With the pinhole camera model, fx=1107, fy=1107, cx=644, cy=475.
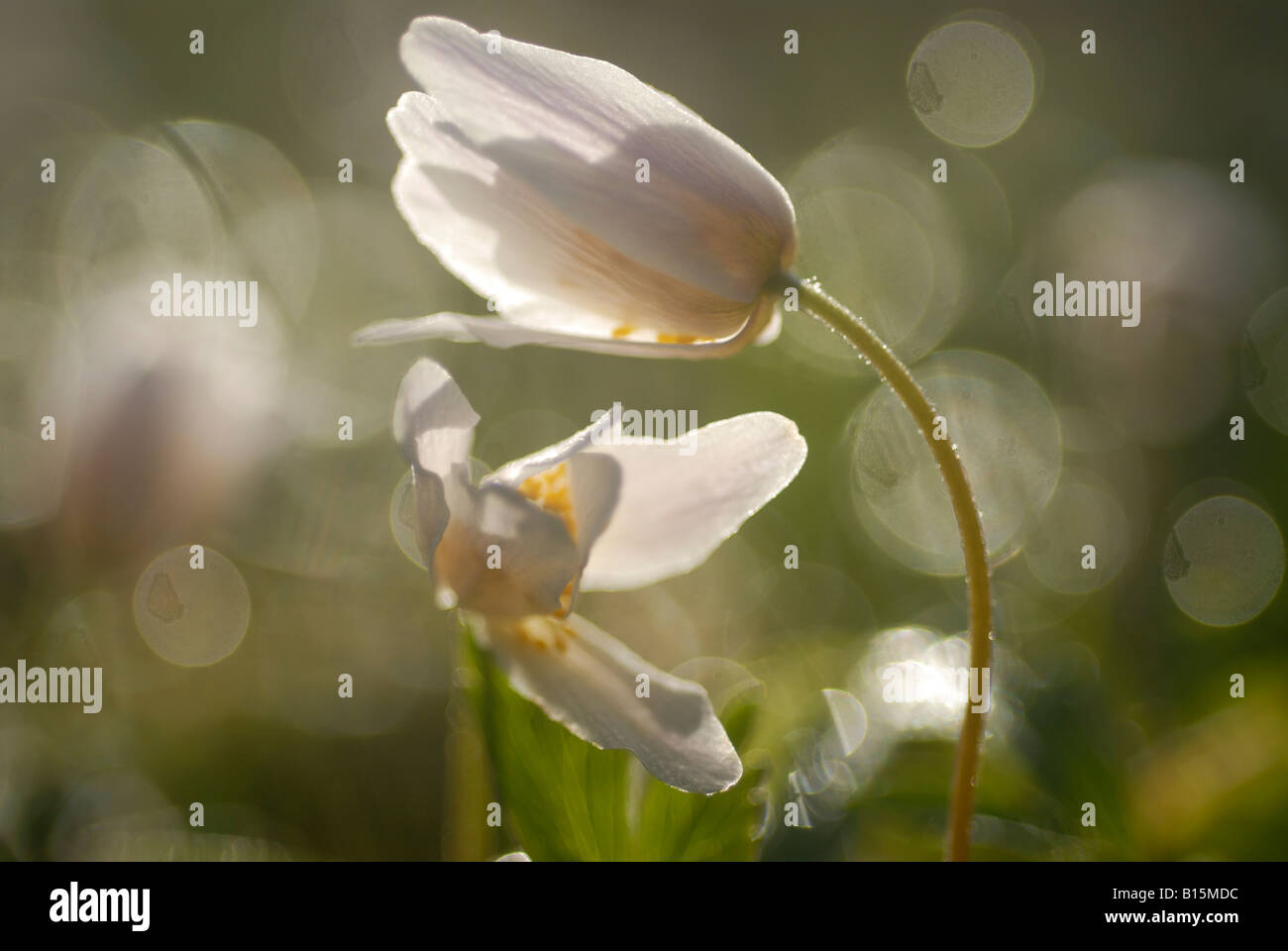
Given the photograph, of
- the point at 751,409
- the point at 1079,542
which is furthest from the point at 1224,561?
the point at 751,409

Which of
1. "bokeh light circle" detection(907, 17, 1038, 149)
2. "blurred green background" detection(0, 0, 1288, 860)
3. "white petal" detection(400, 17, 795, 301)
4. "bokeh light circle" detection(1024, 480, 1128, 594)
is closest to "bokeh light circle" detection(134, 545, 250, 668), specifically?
"blurred green background" detection(0, 0, 1288, 860)

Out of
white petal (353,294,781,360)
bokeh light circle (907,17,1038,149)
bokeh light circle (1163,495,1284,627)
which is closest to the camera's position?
white petal (353,294,781,360)

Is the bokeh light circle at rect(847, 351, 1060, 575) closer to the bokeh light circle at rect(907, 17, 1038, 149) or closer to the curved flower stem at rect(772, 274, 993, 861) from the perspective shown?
the curved flower stem at rect(772, 274, 993, 861)

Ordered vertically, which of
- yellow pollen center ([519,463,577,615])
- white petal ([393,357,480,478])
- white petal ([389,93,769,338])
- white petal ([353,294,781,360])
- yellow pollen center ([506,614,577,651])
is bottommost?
yellow pollen center ([506,614,577,651])

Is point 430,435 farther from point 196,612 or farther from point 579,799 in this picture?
point 196,612

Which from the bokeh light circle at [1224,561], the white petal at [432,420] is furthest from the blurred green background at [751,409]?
the white petal at [432,420]

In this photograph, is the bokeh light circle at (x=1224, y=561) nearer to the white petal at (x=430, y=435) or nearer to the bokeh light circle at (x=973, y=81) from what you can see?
the white petal at (x=430, y=435)

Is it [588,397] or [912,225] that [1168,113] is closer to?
[912,225]
